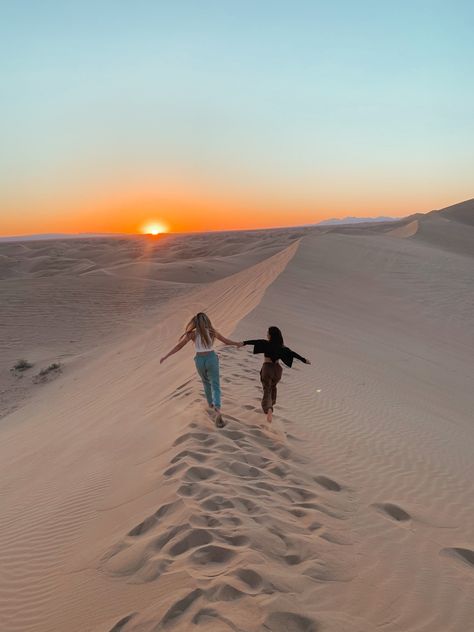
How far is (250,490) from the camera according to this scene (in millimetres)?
4707

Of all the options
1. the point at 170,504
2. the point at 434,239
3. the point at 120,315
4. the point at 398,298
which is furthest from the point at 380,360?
the point at 434,239

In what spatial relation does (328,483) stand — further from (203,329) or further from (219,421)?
(203,329)

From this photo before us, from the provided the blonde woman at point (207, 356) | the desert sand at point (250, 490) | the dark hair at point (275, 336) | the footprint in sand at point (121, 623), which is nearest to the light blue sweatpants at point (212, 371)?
the blonde woman at point (207, 356)

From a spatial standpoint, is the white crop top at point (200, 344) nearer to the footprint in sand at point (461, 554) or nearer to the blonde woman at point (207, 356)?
the blonde woman at point (207, 356)

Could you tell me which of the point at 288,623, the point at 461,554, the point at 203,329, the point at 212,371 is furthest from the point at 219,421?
the point at 288,623

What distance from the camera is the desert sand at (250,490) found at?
10.9 feet

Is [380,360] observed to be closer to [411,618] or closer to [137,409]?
[137,409]

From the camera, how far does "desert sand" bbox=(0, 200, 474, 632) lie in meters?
3.32

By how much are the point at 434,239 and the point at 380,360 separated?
82.5 feet

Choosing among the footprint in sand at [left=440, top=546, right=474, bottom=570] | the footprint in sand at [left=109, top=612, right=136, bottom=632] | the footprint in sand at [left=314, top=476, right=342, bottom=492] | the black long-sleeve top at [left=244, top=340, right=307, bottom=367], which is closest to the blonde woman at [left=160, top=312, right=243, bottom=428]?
the black long-sleeve top at [left=244, top=340, right=307, bottom=367]

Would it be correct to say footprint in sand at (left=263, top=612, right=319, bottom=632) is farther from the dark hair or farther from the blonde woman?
the dark hair

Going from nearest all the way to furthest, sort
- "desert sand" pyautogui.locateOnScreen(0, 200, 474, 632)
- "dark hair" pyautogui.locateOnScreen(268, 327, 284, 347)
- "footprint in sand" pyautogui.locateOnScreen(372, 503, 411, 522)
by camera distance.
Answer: "desert sand" pyautogui.locateOnScreen(0, 200, 474, 632)
"footprint in sand" pyautogui.locateOnScreen(372, 503, 411, 522)
"dark hair" pyautogui.locateOnScreen(268, 327, 284, 347)

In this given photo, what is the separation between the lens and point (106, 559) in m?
3.88

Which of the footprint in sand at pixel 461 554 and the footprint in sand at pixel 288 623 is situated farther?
the footprint in sand at pixel 461 554
